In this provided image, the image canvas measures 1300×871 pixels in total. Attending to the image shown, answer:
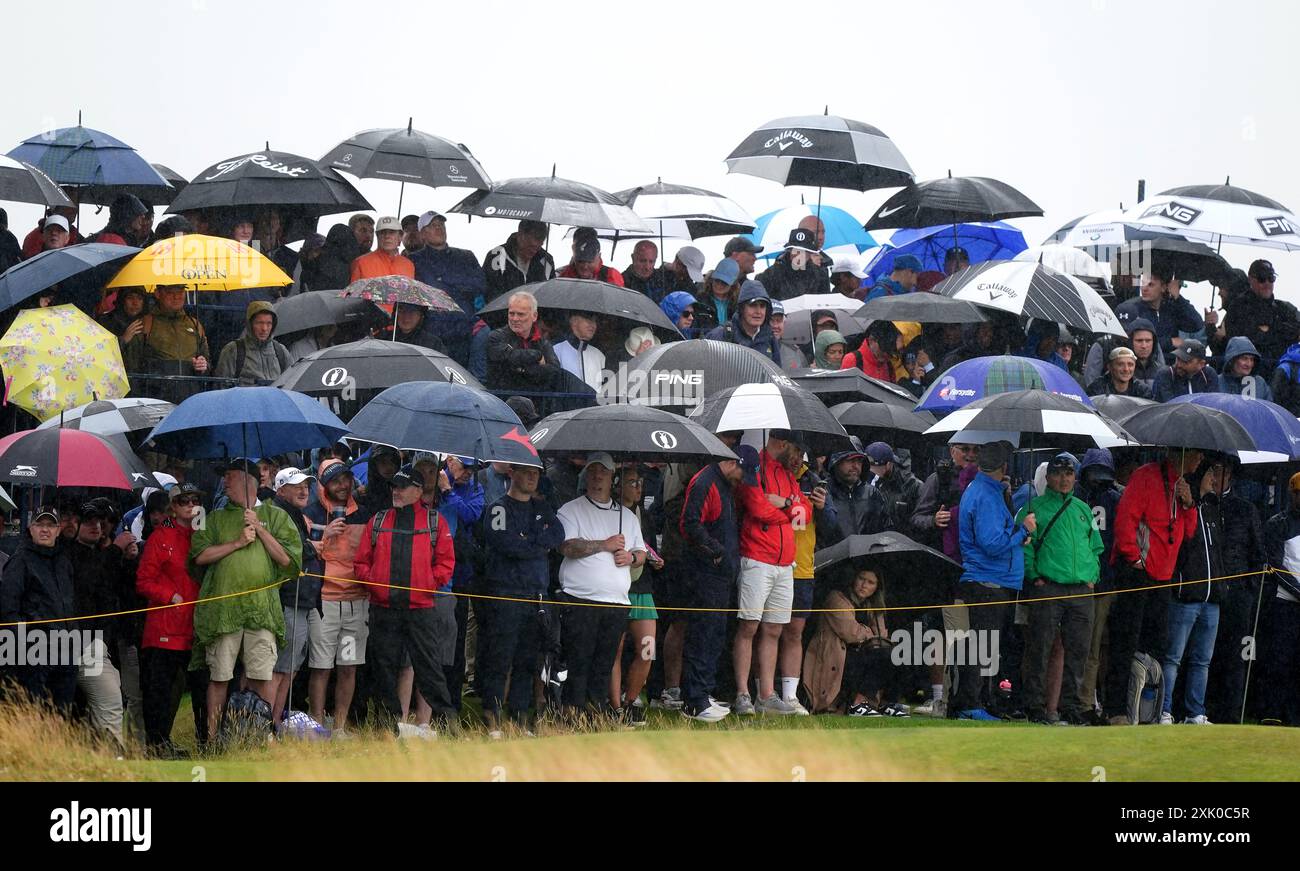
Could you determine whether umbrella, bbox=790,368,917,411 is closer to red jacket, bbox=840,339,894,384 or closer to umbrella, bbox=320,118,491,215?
red jacket, bbox=840,339,894,384

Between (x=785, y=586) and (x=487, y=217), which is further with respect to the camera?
(x=487, y=217)

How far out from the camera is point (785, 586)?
16.3m

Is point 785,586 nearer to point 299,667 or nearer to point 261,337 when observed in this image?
point 299,667

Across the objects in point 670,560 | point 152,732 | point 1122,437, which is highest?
point 1122,437

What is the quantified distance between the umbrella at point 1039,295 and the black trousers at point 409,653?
22.9ft

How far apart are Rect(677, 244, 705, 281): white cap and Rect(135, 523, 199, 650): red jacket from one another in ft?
28.2

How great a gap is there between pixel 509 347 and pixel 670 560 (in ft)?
8.70

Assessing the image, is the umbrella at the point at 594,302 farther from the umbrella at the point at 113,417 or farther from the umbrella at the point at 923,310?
the umbrella at the point at 113,417

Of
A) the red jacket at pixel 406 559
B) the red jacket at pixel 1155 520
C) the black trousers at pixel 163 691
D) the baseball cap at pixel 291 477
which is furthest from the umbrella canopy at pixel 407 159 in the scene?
the red jacket at pixel 1155 520

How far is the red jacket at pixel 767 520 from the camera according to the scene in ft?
52.9

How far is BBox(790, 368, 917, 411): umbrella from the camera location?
18031 millimetres

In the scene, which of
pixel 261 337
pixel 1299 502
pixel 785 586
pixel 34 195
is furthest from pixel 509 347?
pixel 1299 502

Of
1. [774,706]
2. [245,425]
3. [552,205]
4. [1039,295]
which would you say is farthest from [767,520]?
[552,205]

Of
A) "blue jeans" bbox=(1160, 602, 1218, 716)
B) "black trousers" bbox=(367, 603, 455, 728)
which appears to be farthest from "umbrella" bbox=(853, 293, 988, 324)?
"black trousers" bbox=(367, 603, 455, 728)
